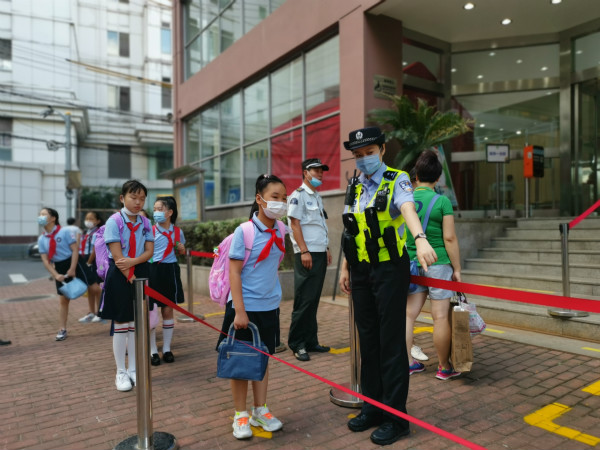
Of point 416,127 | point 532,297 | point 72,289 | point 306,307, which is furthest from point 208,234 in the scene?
point 532,297

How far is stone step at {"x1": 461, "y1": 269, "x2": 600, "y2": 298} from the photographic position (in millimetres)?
6129

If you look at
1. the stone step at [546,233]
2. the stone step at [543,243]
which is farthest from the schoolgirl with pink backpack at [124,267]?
the stone step at [546,233]

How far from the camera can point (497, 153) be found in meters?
10.2

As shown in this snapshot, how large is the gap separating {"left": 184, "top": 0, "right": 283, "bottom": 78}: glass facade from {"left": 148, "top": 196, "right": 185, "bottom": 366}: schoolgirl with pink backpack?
858 cm

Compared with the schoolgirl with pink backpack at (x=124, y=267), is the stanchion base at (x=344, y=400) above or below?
below

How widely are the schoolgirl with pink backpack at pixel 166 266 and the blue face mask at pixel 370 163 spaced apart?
9.69ft

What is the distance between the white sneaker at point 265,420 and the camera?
3209mm

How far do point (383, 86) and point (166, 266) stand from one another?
6054 mm

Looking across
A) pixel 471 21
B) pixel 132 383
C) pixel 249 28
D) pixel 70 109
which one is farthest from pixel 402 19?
pixel 70 109

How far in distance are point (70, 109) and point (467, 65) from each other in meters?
27.3

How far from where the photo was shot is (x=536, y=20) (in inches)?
384

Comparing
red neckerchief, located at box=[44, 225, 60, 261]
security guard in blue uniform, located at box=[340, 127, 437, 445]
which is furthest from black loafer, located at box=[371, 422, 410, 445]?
red neckerchief, located at box=[44, 225, 60, 261]

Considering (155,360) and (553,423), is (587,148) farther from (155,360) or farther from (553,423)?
(155,360)

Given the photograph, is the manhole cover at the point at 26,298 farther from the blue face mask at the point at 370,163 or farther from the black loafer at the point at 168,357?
the blue face mask at the point at 370,163
